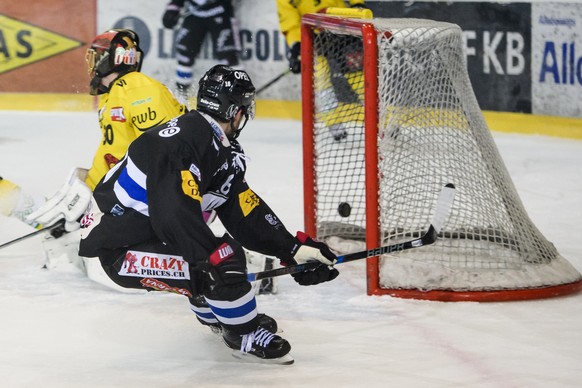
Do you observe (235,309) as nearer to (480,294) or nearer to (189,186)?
(189,186)

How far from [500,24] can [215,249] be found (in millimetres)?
4577

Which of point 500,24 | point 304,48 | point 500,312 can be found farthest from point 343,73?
point 500,24

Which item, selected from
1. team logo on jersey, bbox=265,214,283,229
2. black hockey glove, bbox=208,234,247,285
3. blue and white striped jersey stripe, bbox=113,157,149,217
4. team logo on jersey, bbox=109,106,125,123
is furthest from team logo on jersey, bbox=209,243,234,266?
team logo on jersey, bbox=109,106,125,123

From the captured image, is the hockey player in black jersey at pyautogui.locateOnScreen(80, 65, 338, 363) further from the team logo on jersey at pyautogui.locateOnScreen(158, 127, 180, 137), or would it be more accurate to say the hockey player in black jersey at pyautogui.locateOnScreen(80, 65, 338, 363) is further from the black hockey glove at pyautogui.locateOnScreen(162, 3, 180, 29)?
the black hockey glove at pyautogui.locateOnScreen(162, 3, 180, 29)

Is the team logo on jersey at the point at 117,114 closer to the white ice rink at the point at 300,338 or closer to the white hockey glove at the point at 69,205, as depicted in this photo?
the white hockey glove at the point at 69,205

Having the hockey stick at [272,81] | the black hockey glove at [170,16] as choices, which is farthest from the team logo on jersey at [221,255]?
the black hockey glove at [170,16]

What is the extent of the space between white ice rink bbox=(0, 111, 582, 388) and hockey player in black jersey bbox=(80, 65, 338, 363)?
15 cm

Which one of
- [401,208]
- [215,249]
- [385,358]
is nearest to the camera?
[215,249]

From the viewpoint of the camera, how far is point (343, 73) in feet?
16.9

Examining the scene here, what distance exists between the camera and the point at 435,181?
4352mm

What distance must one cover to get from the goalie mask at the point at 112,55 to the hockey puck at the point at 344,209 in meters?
0.99

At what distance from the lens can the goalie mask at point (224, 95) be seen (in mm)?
3279

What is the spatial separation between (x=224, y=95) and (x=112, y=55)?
Result: 45.5 inches

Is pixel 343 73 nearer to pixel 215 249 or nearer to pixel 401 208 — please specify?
pixel 401 208
